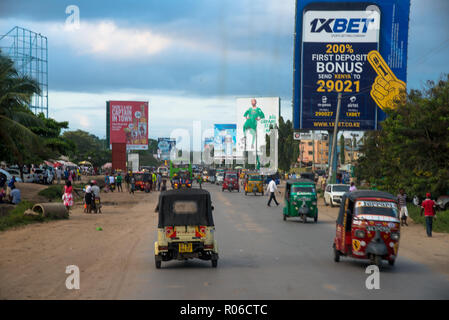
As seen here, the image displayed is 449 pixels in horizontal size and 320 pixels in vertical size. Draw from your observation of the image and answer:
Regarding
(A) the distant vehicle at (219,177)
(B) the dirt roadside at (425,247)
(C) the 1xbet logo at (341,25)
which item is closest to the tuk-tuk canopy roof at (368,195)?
(B) the dirt roadside at (425,247)

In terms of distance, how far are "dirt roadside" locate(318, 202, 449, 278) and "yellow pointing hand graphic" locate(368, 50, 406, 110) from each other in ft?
57.6

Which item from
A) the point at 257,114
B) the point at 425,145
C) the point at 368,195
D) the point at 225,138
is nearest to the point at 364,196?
the point at 368,195

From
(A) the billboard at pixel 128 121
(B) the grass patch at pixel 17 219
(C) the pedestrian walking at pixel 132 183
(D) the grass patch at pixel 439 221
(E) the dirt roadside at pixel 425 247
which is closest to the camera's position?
(E) the dirt roadside at pixel 425 247

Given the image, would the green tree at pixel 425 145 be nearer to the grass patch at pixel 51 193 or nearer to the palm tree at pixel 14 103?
the palm tree at pixel 14 103

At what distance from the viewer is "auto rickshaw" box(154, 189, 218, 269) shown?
1473 centimetres

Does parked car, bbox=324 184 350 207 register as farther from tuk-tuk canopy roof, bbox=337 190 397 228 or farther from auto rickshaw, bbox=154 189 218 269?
auto rickshaw, bbox=154 189 218 269

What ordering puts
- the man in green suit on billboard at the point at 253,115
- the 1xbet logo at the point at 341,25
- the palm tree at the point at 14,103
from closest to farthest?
the palm tree at the point at 14,103 < the 1xbet logo at the point at 341,25 < the man in green suit on billboard at the point at 253,115

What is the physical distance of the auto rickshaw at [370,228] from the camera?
580 inches

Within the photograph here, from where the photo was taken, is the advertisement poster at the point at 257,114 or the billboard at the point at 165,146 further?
the billboard at the point at 165,146

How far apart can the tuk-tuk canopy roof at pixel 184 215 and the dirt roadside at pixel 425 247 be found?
5.79 metres

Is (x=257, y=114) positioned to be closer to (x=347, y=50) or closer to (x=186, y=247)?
(x=347, y=50)

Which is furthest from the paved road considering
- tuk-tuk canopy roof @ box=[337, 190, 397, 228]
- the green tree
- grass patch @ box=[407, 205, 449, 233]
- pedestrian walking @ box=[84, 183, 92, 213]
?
pedestrian walking @ box=[84, 183, 92, 213]

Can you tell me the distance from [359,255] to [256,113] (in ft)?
327

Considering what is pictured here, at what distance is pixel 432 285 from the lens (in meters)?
12.7
